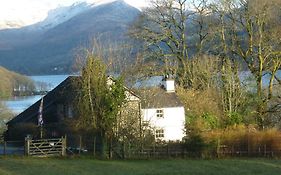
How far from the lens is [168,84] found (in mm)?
48781

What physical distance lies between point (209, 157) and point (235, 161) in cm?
Result: 284

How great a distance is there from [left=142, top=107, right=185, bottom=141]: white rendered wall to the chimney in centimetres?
245

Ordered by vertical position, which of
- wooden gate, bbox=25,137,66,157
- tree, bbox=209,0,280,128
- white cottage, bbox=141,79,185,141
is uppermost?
tree, bbox=209,0,280,128

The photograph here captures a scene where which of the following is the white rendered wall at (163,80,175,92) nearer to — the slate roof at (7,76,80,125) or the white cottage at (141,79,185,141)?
the white cottage at (141,79,185,141)

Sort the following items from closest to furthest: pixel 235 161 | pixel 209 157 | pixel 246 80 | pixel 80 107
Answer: pixel 235 161, pixel 209 157, pixel 80 107, pixel 246 80

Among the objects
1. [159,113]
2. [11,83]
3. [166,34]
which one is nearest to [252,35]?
[166,34]

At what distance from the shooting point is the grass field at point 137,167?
89.5ft

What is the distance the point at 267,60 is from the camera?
148ft

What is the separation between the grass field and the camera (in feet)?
89.5

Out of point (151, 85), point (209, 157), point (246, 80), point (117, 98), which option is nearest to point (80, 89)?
point (117, 98)

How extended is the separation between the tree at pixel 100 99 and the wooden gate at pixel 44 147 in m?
2.97

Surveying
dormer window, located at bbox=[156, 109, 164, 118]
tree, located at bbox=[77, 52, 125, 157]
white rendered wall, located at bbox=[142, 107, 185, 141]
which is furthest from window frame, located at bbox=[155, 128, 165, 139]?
tree, located at bbox=[77, 52, 125, 157]

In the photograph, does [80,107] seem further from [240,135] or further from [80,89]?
[240,135]

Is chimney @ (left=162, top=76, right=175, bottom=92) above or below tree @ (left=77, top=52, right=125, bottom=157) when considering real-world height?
above
